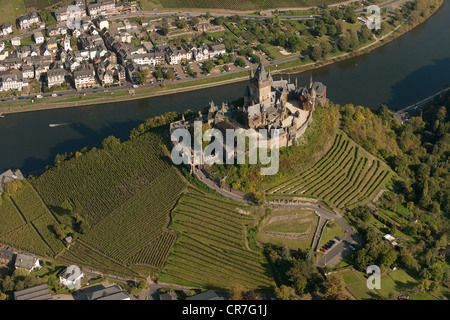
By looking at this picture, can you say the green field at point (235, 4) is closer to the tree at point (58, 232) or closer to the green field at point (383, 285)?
the tree at point (58, 232)

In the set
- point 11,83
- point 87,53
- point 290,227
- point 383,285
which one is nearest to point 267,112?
point 290,227

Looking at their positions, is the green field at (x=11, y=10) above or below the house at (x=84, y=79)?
above

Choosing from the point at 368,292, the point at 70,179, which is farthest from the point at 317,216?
the point at 70,179

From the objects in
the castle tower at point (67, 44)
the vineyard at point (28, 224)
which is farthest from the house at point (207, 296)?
the castle tower at point (67, 44)

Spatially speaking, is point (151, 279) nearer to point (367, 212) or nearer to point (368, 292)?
point (368, 292)

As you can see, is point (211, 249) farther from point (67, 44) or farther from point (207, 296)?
point (67, 44)
